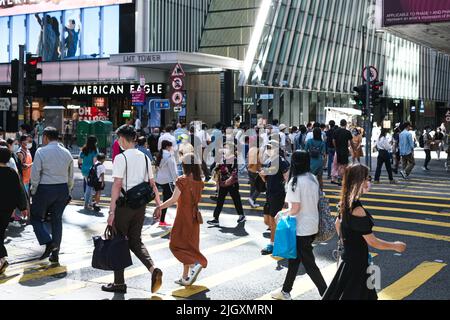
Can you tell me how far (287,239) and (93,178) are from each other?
7685mm

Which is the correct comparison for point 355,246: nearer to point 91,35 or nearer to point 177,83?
point 177,83

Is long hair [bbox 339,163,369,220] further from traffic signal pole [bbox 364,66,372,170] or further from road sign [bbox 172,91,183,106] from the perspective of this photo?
traffic signal pole [bbox 364,66,372,170]

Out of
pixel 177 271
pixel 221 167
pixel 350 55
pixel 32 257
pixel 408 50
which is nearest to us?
pixel 177 271

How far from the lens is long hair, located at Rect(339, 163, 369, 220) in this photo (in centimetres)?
536

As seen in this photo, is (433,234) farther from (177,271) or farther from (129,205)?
(129,205)

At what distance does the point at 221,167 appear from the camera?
12.0 metres

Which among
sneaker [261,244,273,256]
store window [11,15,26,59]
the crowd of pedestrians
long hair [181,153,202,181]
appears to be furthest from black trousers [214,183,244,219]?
store window [11,15,26,59]

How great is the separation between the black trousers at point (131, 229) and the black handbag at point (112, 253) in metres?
0.11

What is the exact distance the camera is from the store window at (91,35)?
42.8 meters

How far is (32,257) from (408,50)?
71.2 metres

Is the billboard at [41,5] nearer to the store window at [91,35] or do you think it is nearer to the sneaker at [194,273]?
the store window at [91,35]

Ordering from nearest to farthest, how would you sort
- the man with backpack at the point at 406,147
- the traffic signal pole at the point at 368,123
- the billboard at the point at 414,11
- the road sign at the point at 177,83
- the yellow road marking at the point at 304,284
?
the yellow road marking at the point at 304,284
the road sign at the point at 177,83
the man with backpack at the point at 406,147
the traffic signal pole at the point at 368,123
the billboard at the point at 414,11

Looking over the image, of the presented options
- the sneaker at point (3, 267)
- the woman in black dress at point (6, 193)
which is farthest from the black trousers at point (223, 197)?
the sneaker at point (3, 267)
